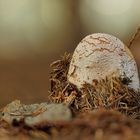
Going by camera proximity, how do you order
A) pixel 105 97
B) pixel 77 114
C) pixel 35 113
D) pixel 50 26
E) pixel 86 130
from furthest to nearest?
pixel 50 26, pixel 105 97, pixel 35 113, pixel 77 114, pixel 86 130

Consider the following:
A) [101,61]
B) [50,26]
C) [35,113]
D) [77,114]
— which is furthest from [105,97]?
[50,26]

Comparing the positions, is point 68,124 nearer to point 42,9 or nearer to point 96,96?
point 96,96

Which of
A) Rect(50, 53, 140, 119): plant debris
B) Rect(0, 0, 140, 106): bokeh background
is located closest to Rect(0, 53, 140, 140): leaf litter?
Rect(50, 53, 140, 119): plant debris

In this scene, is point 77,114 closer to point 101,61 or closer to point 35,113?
point 35,113

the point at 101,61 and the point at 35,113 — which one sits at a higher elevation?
the point at 101,61

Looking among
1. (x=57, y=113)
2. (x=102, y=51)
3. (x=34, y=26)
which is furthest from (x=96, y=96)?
(x=34, y=26)

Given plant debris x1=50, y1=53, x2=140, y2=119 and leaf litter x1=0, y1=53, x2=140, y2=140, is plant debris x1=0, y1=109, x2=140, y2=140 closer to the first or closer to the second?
leaf litter x1=0, y1=53, x2=140, y2=140

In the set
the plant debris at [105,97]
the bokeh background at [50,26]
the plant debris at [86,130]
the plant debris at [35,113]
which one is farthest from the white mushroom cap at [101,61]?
the bokeh background at [50,26]
